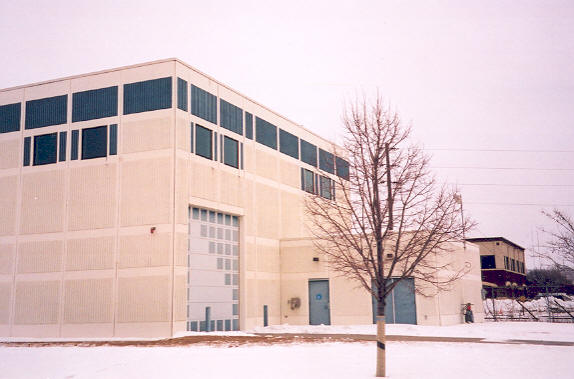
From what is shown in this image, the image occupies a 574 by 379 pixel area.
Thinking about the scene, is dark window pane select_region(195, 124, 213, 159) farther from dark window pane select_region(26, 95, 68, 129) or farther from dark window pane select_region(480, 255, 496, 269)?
dark window pane select_region(480, 255, 496, 269)

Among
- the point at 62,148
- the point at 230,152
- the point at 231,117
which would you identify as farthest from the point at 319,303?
the point at 62,148

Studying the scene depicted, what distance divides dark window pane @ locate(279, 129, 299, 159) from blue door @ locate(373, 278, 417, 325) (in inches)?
510

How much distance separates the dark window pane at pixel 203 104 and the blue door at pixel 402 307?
49.5 feet

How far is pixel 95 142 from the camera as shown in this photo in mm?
33500

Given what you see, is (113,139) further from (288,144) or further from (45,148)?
(288,144)

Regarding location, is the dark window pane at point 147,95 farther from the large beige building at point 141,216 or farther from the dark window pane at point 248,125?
the dark window pane at point 248,125

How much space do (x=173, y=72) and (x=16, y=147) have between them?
450 inches

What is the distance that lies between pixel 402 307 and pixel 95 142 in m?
20.4

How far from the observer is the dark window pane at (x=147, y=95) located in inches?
1265

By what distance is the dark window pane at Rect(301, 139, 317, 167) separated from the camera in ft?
150

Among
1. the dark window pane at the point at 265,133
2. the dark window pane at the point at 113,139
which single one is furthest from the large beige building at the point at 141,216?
the dark window pane at the point at 265,133

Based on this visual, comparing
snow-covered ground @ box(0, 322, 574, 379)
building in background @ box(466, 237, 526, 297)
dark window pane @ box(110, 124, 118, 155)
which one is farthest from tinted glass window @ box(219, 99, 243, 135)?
building in background @ box(466, 237, 526, 297)

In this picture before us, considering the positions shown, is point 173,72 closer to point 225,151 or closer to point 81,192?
point 225,151

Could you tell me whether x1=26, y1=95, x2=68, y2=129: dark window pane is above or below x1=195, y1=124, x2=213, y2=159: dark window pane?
above
